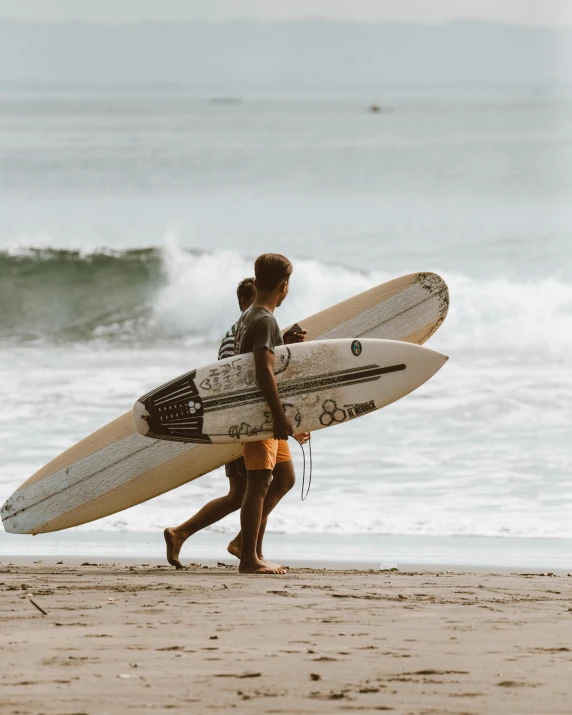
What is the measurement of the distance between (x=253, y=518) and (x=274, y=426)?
38 cm

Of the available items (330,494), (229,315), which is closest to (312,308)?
(229,315)

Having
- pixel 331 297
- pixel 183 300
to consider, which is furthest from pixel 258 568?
pixel 331 297

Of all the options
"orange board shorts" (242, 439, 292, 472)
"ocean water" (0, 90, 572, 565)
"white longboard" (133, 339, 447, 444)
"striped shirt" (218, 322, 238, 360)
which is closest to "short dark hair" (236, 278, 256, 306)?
"striped shirt" (218, 322, 238, 360)

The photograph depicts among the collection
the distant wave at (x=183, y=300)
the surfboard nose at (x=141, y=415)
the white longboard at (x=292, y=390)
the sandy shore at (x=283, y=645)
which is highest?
the distant wave at (x=183, y=300)

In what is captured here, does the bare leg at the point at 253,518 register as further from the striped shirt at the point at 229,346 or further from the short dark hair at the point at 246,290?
the short dark hair at the point at 246,290

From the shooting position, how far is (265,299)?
13.0ft

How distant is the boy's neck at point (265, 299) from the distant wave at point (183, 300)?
9.13m

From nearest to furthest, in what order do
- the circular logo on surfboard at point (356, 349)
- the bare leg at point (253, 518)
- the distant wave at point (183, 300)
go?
the bare leg at point (253, 518) < the circular logo on surfboard at point (356, 349) < the distant wave at point (183, 300)

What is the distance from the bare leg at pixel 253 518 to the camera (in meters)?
4.09

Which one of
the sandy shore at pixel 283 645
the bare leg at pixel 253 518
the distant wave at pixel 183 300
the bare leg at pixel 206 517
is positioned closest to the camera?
the sandy shore at pixel 283 645

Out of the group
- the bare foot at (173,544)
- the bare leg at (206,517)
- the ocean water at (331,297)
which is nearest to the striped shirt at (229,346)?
the bare leg at (206,517)

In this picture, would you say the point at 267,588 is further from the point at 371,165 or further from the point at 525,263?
the point at 371,165

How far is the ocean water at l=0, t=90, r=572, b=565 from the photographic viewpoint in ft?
20.4

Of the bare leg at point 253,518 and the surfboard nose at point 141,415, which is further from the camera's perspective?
the surfboard nose at point 141,415
